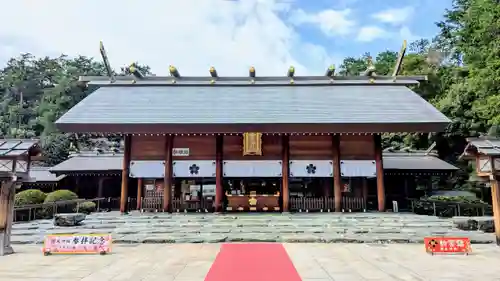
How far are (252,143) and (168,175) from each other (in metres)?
4.37

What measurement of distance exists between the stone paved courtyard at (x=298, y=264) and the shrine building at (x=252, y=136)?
5.89 m

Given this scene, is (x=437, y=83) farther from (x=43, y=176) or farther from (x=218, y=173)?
(x=43, y=176)

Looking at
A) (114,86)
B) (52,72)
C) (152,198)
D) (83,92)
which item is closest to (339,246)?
(152,198)

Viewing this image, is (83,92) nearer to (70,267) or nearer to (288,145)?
(288,145)

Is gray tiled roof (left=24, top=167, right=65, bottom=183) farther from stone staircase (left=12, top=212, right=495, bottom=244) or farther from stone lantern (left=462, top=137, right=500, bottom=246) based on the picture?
stone lantern (left=462, top=137, right=500, bottom=246)

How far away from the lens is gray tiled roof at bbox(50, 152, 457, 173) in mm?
20031

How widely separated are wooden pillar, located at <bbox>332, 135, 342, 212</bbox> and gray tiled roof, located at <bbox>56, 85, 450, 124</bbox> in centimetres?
129

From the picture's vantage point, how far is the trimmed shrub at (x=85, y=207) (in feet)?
59.3

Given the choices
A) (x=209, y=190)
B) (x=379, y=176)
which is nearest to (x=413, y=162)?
(x=379, y=176)

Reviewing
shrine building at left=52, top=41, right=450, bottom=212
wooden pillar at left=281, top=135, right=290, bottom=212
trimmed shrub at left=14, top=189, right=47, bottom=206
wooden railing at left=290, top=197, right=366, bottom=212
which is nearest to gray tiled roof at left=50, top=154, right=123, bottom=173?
trimmed shrub at left=14, top=189, right=47, bottom=206

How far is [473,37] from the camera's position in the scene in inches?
761

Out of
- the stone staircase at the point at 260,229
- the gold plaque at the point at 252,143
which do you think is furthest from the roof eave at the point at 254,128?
the stone staircase at the point at 260,229

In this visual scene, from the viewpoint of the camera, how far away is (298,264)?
7828 mm

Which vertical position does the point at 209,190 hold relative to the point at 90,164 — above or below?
below
